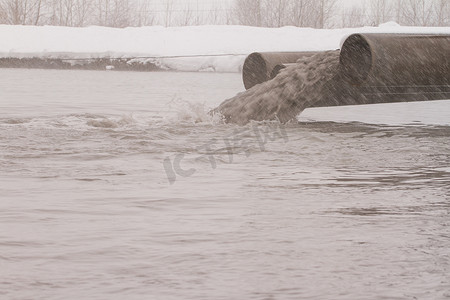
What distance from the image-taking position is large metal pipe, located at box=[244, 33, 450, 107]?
8.23 metres

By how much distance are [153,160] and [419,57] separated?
3.68m

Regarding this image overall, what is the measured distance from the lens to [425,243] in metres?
3.34

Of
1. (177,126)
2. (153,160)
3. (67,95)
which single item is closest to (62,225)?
(153,160)

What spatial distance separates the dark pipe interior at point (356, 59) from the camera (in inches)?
331

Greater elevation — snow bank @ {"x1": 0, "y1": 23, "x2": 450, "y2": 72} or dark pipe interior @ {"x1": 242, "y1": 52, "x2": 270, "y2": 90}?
snow bank @ {"x1": 0, "y1": 23, "x2": 450, "y2": 72}

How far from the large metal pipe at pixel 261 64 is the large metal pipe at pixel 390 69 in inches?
71.1

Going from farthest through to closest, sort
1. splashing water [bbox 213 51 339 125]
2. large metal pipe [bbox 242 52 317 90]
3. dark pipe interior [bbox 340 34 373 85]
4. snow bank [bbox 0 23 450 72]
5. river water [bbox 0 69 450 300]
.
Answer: snow bank [bbox 0 23 450 72] < large metal pipe [bbox 242 52 317 90] < splashing water [bbox 213 51 339 125] < dark pipe interior [bbox 340 34 373 85] < river water [bbox 0 69 450 300]

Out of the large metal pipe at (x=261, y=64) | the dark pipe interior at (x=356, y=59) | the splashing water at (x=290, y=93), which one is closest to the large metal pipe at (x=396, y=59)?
the dark pipe interior at (x=356, y=59)

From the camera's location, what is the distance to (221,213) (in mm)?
3904

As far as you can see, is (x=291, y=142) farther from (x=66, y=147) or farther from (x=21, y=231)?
(x=21, y=231)

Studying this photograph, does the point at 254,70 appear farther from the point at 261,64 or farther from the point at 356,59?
the point at 356,59

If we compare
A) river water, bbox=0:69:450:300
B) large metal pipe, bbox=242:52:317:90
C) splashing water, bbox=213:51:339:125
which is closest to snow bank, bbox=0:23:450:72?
large metal pipe, bbox=242:52:317:90

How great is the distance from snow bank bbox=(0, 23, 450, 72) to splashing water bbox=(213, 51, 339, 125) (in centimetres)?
1749

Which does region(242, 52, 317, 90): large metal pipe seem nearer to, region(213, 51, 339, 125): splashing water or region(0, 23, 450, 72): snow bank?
region(213, 51, 339, 125): splashing water
